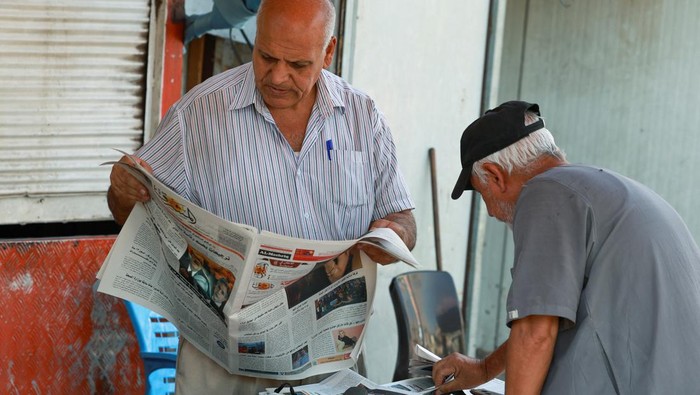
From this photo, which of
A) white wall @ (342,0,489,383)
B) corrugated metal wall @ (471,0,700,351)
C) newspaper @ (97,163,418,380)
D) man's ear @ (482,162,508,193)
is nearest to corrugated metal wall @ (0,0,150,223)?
white wall @ (342,0,489,383)

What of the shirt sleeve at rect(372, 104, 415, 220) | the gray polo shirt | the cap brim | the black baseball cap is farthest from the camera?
the shirt sleeve at rect(372, 104, 415, 220)

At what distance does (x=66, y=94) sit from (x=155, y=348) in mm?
1100

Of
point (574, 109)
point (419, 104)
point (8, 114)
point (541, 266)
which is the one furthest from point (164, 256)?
point (574, 109)

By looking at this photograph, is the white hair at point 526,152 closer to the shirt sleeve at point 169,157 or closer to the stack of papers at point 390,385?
the stack of papers at point 390,385

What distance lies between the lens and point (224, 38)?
481 cm

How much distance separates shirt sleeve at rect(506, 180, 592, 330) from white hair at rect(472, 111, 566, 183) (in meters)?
0.12

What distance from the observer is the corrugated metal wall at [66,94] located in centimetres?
372

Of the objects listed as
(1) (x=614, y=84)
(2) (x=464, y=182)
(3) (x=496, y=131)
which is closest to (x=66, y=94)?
(2) (x=464, y=182)

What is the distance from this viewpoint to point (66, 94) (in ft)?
12.6

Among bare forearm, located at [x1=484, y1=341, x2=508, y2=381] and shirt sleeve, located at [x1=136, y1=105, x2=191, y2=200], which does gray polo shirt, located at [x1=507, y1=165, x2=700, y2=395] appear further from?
shirt sleeve, located at [x1=136, y1=105, x2=191, y2=200]

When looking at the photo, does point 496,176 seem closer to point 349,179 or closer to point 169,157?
point 349,179

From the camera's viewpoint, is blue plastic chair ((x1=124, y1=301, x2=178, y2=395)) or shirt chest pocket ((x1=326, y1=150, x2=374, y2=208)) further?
blue plastic chair ((x1=124, y1=301, x2=178, y2=395))

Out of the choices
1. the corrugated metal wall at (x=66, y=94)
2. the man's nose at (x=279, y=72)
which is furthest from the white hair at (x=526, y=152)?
the corrugated metal wall at (x=66, y=94)

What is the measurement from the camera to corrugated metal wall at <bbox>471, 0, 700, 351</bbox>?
630cm
